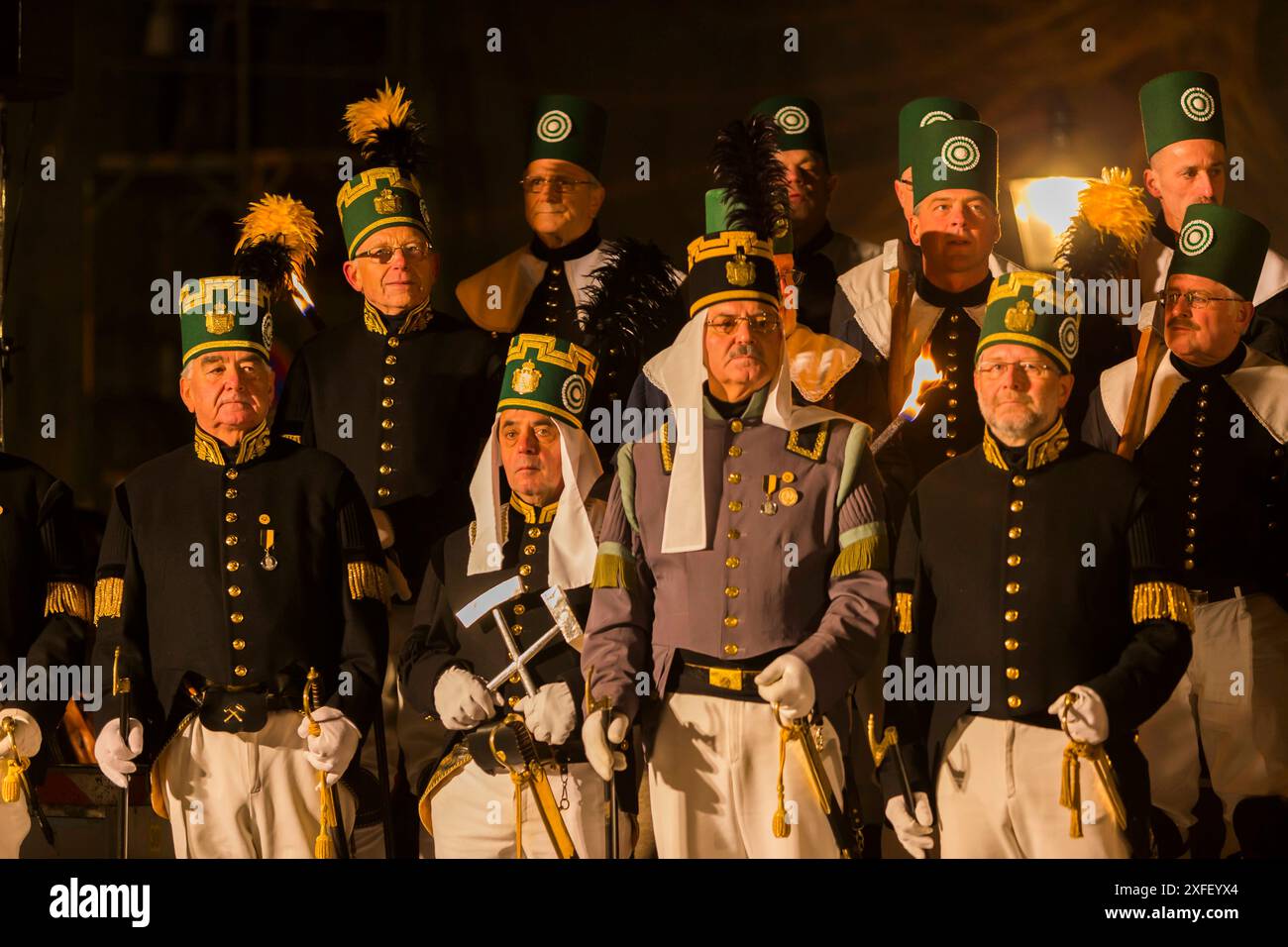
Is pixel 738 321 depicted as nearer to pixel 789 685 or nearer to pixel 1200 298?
pixel 789 685

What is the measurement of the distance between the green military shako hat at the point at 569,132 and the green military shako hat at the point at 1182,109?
1478 millimetres

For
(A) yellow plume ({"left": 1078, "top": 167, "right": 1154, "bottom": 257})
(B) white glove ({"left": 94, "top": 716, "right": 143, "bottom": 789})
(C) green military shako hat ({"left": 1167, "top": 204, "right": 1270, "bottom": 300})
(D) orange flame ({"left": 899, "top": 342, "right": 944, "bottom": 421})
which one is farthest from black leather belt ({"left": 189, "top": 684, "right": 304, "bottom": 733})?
(C) green military shako hat ({"left": 1167, "top": 204, "right": 1270, "bottom": 300})

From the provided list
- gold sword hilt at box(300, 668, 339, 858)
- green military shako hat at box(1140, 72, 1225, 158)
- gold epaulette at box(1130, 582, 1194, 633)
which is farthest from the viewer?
green military shako hat at box(1140, 72, 1225, 158)

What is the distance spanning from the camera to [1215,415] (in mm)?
5320

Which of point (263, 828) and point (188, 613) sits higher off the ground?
point (188, 613)

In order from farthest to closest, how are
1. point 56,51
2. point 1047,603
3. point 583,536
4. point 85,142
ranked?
1. point 85,142
2. point 56,51
3. point 583,536
4. point 1047,603

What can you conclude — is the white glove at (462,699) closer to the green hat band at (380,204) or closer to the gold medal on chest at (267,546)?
the gold medal on chest at (267,546)

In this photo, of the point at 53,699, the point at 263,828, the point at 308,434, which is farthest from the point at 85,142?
the point at 263,828

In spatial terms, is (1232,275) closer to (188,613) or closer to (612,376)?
(612,376)

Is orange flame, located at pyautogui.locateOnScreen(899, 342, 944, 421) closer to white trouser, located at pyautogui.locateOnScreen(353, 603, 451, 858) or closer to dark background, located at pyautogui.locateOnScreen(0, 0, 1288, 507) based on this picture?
dark background, located at pyautogui.locateOnScreen(0, 0, 1288, 507)

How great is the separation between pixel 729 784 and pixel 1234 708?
130 centimetres

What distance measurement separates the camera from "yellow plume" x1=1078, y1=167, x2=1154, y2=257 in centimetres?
534

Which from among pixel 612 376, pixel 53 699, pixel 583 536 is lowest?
pixel 53 699

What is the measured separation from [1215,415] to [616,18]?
207 cm
